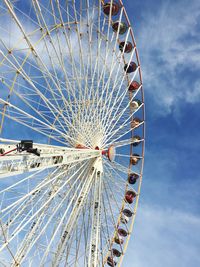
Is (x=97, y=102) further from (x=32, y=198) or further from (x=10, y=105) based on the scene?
(x=10, y=105)

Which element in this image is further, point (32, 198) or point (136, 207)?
point (136, 207)

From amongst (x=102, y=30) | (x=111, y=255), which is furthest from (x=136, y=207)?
(x=102, y=30)

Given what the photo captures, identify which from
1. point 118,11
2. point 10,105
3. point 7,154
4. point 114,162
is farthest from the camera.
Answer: point 118,11

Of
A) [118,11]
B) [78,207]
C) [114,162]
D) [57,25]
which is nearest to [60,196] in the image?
[78,207]

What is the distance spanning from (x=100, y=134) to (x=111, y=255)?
8274mm

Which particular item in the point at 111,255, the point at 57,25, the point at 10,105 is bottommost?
the point at 111,255

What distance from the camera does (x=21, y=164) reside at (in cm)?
1198

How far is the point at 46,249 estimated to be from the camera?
15.1 m

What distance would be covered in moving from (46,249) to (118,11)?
1630 cm

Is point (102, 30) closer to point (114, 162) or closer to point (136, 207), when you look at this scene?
point (114, 162)

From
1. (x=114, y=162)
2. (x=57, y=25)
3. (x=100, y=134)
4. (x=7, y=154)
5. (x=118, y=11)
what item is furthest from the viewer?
(x=118, y=11)

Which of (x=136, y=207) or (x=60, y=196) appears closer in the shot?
(x=60, y=196)

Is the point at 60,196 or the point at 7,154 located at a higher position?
the point at 7,154

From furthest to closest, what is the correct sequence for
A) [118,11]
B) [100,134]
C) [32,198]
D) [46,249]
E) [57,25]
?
[118,11], [100,134], [57,25], [32,198], [46,249]
